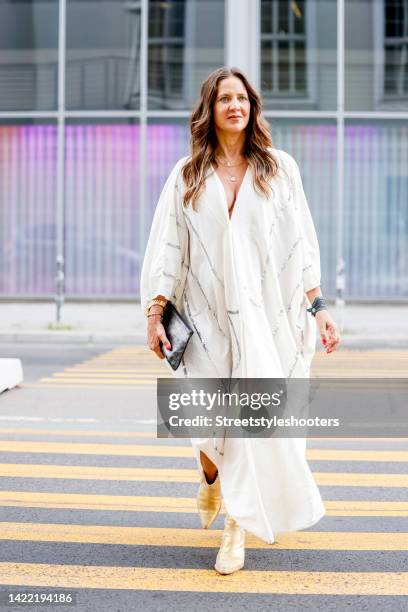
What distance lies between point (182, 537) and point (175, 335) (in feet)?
3.27

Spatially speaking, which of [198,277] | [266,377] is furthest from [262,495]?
[198,277]

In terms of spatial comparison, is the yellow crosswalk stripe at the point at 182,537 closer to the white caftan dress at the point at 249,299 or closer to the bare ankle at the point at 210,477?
the bare ankle at the point at 210,477

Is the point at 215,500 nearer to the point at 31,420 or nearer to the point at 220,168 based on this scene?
the point at 220,168

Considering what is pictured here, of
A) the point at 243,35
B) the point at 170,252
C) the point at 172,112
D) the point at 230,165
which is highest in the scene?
the point at 243,35

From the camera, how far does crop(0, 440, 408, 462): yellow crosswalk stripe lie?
6367 millimetres

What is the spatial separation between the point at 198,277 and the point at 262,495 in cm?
95

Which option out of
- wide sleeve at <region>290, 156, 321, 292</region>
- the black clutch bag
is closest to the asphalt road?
the black clutch bag

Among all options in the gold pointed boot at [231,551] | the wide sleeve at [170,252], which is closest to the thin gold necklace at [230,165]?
the wide sleeve at [170,252]

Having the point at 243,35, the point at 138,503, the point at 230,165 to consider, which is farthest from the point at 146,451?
the point at 243,35

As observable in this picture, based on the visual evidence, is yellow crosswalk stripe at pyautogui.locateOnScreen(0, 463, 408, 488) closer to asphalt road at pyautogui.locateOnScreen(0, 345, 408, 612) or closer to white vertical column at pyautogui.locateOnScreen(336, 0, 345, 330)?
asphalt road at pyautogui.locateOnScreen(0, 345, 408, 612)

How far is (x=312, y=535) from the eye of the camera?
465 centimetres

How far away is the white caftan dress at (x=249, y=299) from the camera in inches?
159

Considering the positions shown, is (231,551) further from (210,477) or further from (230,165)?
(230,165)

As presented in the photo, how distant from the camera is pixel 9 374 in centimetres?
920
